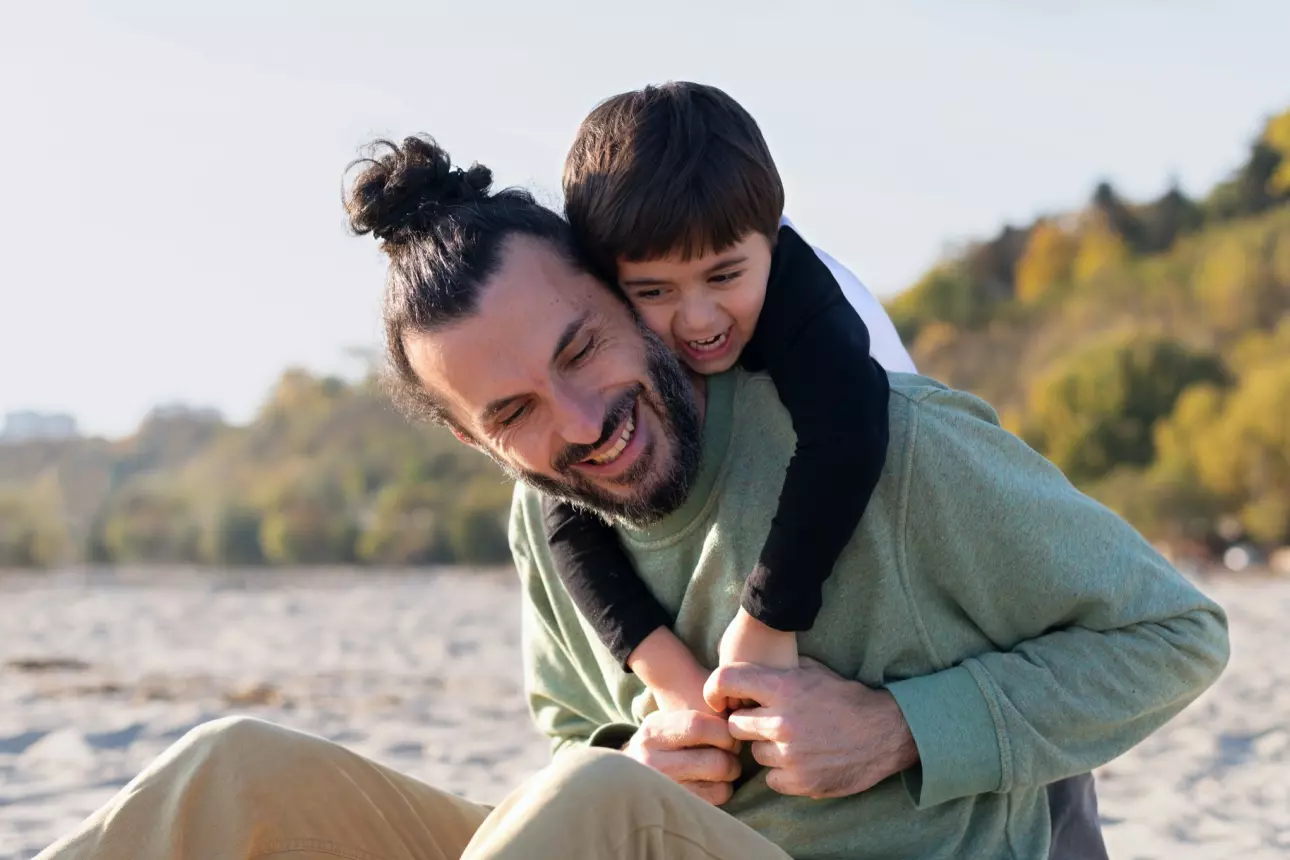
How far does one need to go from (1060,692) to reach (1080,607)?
0.12 metres

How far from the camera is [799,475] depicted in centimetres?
201

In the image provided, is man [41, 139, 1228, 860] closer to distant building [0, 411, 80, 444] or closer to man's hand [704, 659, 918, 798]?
man's hand [704, 659, 918, 798]

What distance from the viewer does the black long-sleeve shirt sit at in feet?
6.37

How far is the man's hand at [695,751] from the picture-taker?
2.01 m

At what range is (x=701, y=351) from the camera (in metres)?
2.29

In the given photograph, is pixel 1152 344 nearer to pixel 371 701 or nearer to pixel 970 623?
pixel 371 701

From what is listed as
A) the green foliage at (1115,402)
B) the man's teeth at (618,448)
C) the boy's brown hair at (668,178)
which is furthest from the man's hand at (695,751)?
the green foliage at (1115,402)

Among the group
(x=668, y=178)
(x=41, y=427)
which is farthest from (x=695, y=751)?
(x=41, y=427)

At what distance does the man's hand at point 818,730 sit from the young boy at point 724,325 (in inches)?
1.9

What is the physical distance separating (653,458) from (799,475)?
0.69 feet

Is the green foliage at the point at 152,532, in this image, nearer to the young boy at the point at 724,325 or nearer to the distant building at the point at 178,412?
the distant building at the point at 178,412

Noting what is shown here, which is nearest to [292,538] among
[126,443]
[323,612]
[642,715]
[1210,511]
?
[126,443]

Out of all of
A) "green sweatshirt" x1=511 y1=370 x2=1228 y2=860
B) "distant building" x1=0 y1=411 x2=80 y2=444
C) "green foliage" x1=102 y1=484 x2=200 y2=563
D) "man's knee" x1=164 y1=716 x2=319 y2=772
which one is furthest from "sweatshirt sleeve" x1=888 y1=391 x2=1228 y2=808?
"distant building" x1=0 y1=411 x2=80 y2=444

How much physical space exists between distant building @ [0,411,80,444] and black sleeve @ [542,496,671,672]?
1871 cm
